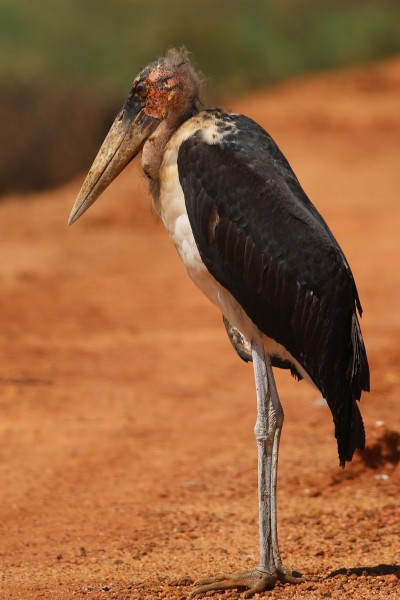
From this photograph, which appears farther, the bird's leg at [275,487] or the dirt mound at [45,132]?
the dirt mound at [45,132]

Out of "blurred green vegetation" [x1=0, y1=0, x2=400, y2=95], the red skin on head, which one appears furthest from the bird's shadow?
"blurred green vegetation" [x1=0, y1=0, x2=400, y2=95]

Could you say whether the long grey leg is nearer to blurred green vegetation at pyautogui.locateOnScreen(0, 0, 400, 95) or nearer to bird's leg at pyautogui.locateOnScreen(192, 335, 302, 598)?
bird's leg at pyautogui.locateOnScreen(192, 335, 302, 598)

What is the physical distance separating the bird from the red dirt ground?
32cm

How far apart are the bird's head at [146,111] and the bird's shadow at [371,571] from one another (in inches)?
71.7

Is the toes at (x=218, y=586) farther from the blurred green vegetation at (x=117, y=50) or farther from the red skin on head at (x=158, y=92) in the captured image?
the blurred green vegetation at (x=117, y=50)

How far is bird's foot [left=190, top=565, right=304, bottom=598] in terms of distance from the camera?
4.51 meters

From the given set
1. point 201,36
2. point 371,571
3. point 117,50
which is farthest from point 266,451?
point 201,36

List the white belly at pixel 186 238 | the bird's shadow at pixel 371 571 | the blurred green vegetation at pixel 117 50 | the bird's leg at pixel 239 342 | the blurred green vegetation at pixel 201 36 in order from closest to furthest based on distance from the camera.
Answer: the white belly at pixel 186 238 < the bird's shadow at pixel 371 571 < the bird's leg at pixel 239 342 < the blurred green vegetation at pixel 117 50 < the blurred green vegetation at pixel 201 36

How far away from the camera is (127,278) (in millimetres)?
11547

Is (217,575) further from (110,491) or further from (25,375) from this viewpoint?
(25,375)

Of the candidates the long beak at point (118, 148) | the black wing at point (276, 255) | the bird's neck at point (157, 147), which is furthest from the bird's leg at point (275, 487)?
the long beak at point (118, 148)

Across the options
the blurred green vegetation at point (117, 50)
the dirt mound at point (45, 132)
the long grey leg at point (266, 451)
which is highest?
the blurred green vegetation at point (117, 50)

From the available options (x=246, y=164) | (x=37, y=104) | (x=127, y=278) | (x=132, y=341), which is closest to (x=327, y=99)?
(x=37, y=104)

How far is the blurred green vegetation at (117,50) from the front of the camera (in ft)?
50.6
